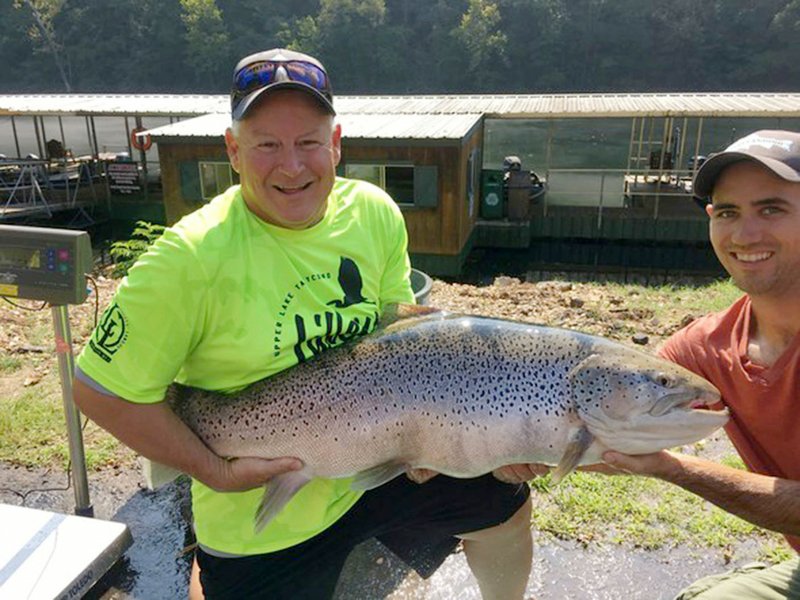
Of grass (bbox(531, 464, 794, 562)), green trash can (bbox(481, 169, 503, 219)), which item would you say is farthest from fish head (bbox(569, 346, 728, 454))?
green trash can (bbox(481, 169, 503, 219))

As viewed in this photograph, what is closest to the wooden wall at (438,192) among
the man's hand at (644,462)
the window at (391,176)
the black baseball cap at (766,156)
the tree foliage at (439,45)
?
the window at (391,176)

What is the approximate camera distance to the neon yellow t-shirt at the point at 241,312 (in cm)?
243

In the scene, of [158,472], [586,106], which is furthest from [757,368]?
[586,106]

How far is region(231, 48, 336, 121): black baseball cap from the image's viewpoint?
2.59 m

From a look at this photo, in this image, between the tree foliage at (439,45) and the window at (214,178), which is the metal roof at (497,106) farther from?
the tree foliage at (439,45)

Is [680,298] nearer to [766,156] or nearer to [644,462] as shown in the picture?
[766,156]

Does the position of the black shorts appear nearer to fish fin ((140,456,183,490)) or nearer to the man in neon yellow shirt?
the man in neon yellow shirt

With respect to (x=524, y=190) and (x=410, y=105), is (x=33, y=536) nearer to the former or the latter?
(x=524, y=190)

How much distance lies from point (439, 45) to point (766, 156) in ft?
240

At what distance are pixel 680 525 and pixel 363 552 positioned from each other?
6.20 feet

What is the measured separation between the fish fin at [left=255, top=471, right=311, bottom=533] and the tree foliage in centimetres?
6906

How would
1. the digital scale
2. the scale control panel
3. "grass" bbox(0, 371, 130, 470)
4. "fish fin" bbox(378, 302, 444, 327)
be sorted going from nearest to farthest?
"fish fin" bbox(378, 302, 444, 327) < the digital scale < the scale control panel < "grass" bbox(0, 371, 130, 470)

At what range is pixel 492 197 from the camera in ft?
64.7

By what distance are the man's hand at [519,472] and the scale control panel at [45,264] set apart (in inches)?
101
